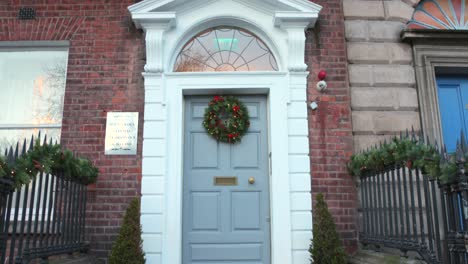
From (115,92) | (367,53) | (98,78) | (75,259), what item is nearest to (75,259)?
(75,259)

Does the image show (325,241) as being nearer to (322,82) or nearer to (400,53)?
(322,82)

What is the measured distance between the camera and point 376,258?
4.60 m

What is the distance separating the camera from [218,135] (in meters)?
5.77

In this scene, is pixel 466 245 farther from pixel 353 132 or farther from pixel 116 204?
pixel 116 204

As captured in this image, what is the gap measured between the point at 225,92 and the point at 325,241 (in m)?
2.37

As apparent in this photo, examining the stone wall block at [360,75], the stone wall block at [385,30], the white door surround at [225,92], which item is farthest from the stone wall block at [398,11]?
the white door surround at [225,92]

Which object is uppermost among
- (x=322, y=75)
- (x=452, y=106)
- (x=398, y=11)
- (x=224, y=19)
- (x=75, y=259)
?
(x=398, y=11)

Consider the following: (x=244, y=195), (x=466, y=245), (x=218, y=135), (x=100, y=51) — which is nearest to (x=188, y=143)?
(x=218, y=135)

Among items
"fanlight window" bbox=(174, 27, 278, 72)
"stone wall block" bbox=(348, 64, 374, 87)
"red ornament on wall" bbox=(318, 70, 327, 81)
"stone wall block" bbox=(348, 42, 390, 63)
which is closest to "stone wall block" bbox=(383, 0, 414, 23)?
"stone wall block" bbox=(348, 42, 390, 63)

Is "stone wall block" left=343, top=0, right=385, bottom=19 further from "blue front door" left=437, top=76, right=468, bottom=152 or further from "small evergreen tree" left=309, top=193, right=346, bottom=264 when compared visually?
"small evergreen tree" left=309, top=193, right=346, bottom=264

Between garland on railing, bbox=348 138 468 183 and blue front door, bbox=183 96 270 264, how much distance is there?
1439 millimetres

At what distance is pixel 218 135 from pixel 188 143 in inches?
16.5

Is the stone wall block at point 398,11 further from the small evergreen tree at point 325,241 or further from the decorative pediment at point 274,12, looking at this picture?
the small evergreen tree at point 325,241

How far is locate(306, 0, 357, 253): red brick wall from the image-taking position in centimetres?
554
